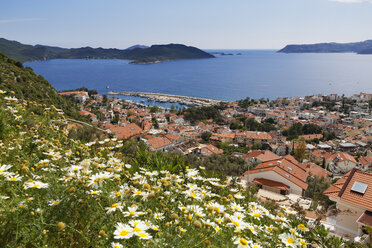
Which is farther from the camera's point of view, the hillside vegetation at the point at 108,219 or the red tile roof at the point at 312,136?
the red tile roof at the point at 312,136

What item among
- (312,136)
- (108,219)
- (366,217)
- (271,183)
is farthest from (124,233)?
(312,136)

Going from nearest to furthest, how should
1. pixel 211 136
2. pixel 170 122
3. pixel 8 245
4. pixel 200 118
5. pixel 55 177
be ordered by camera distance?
pixel 8 245
pixel 55 177
pixel 211 136
pixel 170 122
pixel 200 118

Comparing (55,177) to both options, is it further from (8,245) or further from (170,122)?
(170,122)

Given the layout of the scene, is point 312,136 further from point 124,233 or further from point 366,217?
point 124,233

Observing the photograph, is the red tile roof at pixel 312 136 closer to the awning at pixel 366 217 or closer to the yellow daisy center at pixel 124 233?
the awning at pixel 366 217

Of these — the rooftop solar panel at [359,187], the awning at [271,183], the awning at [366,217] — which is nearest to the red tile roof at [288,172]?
the awning at [271,183]

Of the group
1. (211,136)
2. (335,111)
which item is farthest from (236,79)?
(211,136)

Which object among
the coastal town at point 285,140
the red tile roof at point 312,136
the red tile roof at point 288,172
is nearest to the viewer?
the coastal town at point 285,140

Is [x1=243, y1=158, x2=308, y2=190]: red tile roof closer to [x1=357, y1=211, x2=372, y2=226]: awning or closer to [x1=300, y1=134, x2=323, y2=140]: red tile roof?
[x1=357, y1=211, x2=372, y2=226]: awning
